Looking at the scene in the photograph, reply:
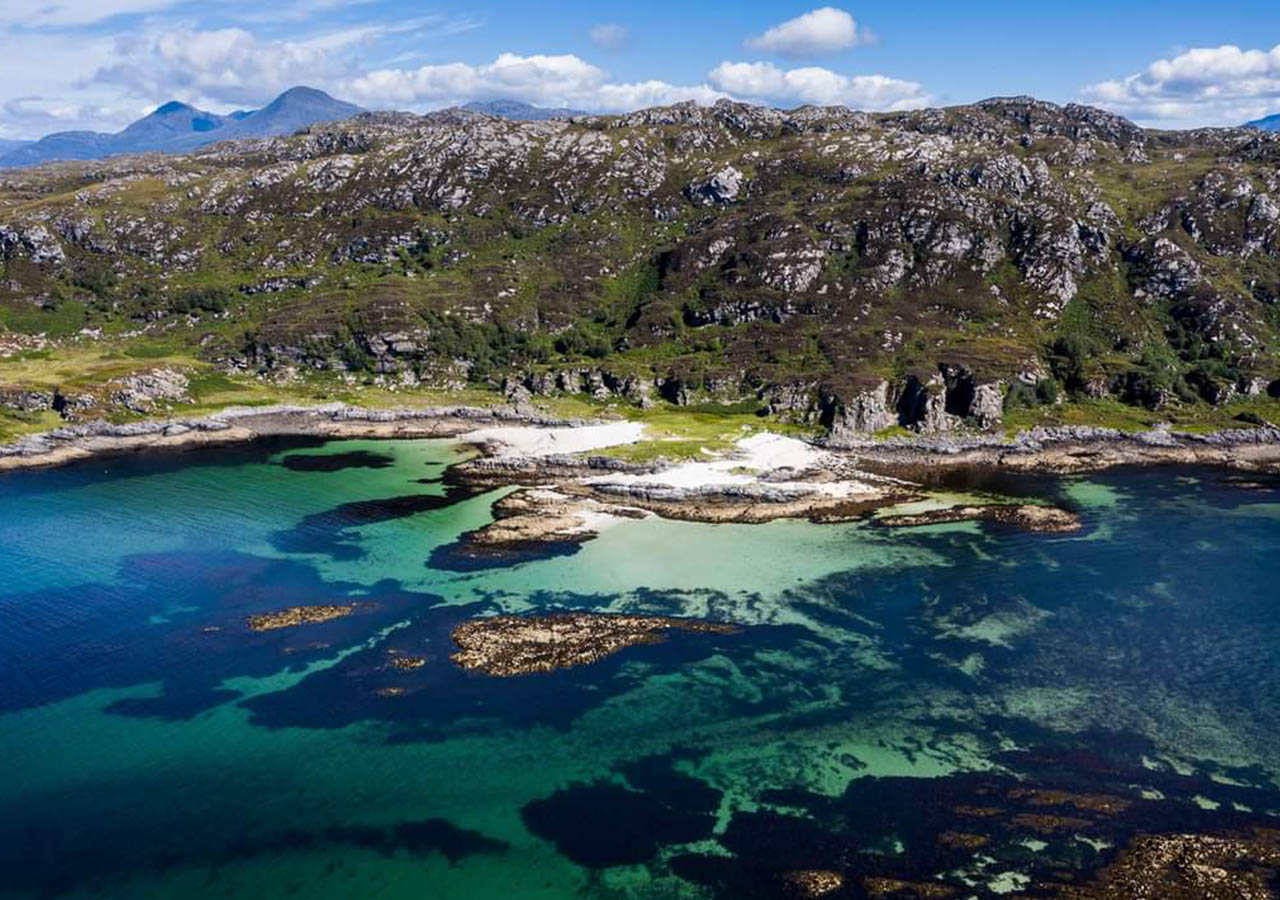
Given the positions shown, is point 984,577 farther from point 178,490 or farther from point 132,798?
point 178,490

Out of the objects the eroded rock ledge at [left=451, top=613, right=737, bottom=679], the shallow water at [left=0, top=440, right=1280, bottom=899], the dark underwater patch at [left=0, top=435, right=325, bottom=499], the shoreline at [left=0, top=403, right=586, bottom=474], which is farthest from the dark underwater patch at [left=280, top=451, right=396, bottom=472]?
the eroded rock ledge at [left=451, top=613, right=737, bottom=679]

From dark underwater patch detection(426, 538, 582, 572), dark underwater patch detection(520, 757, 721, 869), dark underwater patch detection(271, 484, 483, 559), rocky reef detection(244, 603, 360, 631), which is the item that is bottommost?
dark underwater patch detection(520, 757, 721, 869)

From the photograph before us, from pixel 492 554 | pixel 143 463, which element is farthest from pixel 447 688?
pixel 143 463

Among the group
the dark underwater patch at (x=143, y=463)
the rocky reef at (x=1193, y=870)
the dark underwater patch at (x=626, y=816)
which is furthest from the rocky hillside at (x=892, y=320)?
the dark underwater patch at (x=626, y=816)

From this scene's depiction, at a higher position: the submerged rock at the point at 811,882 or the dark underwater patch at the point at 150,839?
the dark underwater patch at the point at 150,839

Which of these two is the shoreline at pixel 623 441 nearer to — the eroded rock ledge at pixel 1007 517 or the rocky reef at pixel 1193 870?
the eroded rock ledge at pixel 1007 517

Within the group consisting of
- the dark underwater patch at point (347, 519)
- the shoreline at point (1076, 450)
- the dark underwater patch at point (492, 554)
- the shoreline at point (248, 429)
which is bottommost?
the dark underwater patch at point (492, 554)

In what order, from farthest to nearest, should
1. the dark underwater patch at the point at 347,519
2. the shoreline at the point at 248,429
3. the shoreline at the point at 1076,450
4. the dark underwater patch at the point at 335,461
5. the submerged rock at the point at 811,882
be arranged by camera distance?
the shoreline at the point at 248,429 < the dark underwater patch at the point at 335,461 < the shoreline at the point at 1076,450 < the dark underwater patch at the point at 347,519 < the submerged rock at the point at 811,882

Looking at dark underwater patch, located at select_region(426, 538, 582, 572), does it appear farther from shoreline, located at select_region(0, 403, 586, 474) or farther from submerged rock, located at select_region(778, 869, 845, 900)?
shoreline, located at select_region(0, 403, 586, 474)

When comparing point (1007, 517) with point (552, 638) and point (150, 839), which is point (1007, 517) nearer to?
point (552, 638)
